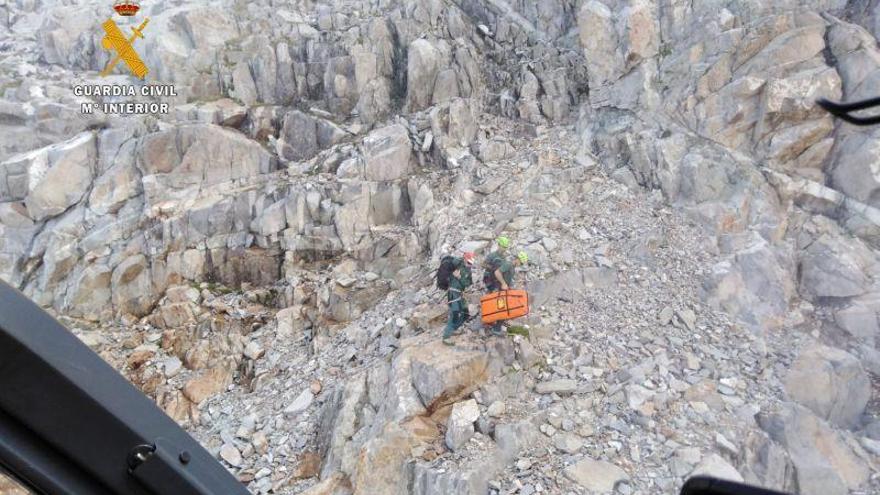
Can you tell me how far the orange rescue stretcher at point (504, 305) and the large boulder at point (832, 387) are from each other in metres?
4.97

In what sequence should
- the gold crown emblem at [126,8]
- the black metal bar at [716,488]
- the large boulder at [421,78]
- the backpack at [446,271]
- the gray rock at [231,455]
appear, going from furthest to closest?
the gold crown emblem at [126,8] → the large boulder at [421,78] → the gray rock at [231,455] → the backpack at [446,271] → the black metal bar at [716,488]

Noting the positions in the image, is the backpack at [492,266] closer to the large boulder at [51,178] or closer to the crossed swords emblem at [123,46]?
the large boulder at [51,178]

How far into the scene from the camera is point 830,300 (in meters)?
10.7

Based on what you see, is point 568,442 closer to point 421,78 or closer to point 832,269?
point 832,269

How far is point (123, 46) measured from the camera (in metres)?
18.1

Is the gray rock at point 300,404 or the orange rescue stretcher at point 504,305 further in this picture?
the gray rock at point 300,404

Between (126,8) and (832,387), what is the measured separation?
79.3ft

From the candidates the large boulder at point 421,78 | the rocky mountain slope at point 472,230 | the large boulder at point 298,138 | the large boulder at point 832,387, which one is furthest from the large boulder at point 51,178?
the large boulder at point 832,387

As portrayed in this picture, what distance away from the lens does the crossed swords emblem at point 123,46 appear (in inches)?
701

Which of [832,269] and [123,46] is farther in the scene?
[123,46]

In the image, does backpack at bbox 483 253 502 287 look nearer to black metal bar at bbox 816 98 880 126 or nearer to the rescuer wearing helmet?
the rescuer wearing helmet

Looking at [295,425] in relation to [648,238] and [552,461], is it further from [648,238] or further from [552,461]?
[648,238]

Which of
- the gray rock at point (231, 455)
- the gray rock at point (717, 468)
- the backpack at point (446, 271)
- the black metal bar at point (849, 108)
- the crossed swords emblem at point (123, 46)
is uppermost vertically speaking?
the crossed swords emblem at point (123, 46)

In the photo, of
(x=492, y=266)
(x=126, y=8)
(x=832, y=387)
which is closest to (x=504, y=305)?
(x=492, y=266)
